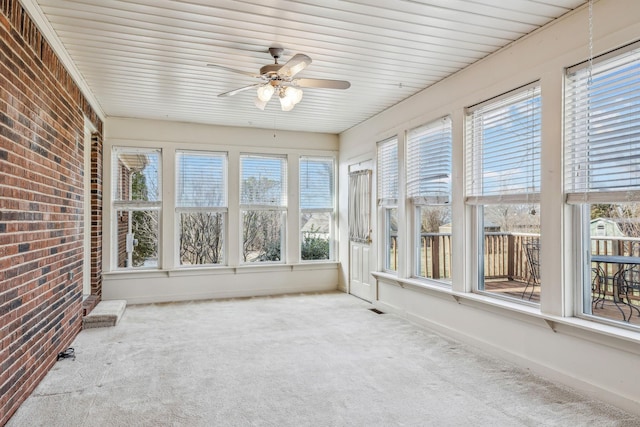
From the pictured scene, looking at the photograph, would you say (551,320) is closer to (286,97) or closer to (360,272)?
(286,97)

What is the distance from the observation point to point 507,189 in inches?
143

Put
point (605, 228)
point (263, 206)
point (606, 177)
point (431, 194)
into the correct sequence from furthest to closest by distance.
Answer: point (263, 206)
point (431, 194)
point (605, 228)
point (606, 177)

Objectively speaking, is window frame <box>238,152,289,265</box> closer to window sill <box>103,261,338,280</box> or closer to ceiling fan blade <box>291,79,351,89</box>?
window sill <box>103,261,338,280</box>

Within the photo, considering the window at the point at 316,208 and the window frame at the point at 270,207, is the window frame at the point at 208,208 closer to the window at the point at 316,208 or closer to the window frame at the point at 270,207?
the window frame at the point at 270,207

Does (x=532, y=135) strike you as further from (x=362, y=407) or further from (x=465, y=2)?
(x=362, y=407)

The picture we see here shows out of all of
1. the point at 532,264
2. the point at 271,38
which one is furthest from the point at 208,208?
the point at 532,264

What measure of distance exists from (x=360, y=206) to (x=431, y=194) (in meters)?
1.84

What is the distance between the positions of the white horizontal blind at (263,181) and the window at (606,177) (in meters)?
4.51

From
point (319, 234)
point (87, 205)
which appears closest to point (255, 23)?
point (87, 205)

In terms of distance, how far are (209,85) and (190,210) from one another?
235 cm

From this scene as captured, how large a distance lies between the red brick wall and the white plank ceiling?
12.7 inches

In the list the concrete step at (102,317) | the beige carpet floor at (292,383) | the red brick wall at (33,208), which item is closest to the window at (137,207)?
the concrete step at (102,317)

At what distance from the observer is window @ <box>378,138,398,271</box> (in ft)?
17.9

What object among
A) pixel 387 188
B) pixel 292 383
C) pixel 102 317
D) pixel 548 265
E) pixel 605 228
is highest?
pixel 387 188
